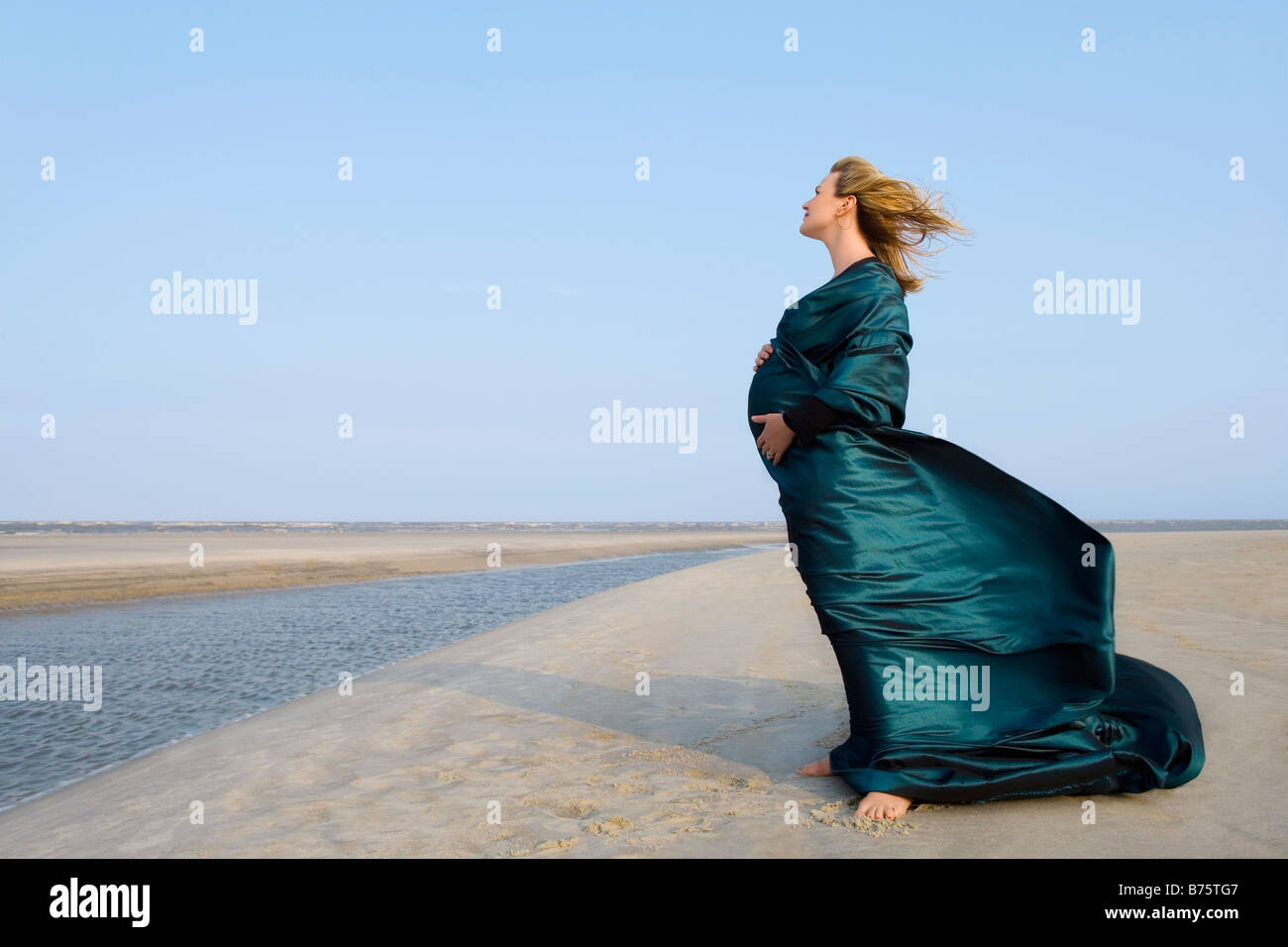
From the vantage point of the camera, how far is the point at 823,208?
14.5ft

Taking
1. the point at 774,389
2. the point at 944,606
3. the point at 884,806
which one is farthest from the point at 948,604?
the point at 774,389

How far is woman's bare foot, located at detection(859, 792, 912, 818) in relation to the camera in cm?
367

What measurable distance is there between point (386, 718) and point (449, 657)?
286 cm

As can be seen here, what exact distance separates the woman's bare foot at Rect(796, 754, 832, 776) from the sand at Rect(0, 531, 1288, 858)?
0.06 metres

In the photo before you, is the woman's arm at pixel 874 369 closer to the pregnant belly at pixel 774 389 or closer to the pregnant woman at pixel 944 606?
the pregnant woman at pixel 944 606

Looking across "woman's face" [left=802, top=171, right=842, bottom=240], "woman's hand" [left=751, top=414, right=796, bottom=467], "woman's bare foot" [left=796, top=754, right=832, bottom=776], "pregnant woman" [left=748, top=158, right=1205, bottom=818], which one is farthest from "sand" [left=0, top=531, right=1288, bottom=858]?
"woman's face" [left=802, top=171, right=842, bottom=240]

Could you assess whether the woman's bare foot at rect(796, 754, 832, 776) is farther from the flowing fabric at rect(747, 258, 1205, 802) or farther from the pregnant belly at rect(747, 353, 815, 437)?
the pregnant belly at rect(747, 353, 815, 437)

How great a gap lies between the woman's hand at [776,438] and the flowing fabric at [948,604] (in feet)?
0.36

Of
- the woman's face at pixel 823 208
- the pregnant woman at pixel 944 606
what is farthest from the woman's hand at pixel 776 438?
the woman's face at pixel 823 208

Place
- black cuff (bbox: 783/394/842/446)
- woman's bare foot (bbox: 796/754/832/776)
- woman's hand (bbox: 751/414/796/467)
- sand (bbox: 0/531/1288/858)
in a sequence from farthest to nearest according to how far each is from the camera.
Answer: woman's bare foot (bbox: 796/754/832/776) → woman's hand (bbox: 751/414/796/467) → black cuff (bbox: 783/394/842/446) → sand (bbox: 0/531/1288/858)

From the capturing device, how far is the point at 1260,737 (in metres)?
4.66

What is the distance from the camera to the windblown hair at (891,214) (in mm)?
4355
